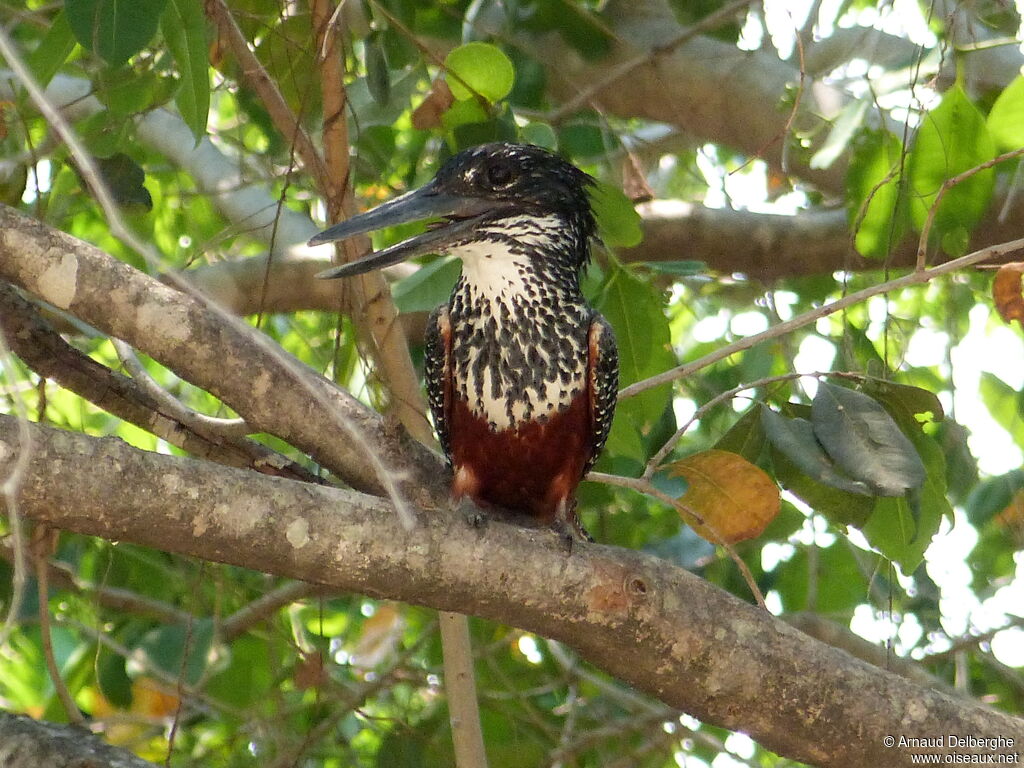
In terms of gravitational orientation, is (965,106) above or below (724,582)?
above

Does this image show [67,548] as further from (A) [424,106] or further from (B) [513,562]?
(B) [513,562]

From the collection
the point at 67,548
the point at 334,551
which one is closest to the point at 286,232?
the point at 67,548

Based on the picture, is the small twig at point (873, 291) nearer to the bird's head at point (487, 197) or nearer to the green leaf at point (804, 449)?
the green leaf at point (804, 449)

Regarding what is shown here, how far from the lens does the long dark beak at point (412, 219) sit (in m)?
3.07

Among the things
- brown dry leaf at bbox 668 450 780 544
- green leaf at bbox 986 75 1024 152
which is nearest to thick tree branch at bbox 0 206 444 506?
brown dry leaf at bbox 668 450 780 544

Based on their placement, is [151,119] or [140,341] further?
[151,119]

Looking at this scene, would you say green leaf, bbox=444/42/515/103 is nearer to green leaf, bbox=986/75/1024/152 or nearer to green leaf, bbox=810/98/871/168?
green leaf, bbox=810/98/871/168

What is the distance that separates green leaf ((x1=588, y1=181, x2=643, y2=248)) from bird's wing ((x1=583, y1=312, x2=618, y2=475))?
0.30 m

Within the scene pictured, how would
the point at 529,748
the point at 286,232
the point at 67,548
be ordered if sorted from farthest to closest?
the point at 286,232 → the point at 67,548 → the point at 529,748

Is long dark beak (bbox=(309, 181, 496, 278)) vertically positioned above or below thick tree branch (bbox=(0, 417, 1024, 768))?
above

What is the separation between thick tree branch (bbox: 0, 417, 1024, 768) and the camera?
2.24 metres

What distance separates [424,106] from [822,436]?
1.59 meters

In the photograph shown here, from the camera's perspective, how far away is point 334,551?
2385 millimetres

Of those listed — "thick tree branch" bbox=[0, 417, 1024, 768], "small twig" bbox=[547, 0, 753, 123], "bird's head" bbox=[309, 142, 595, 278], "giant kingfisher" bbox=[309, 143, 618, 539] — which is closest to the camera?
"thick tree branch" bbox=[0, 417, 1024, 768]
